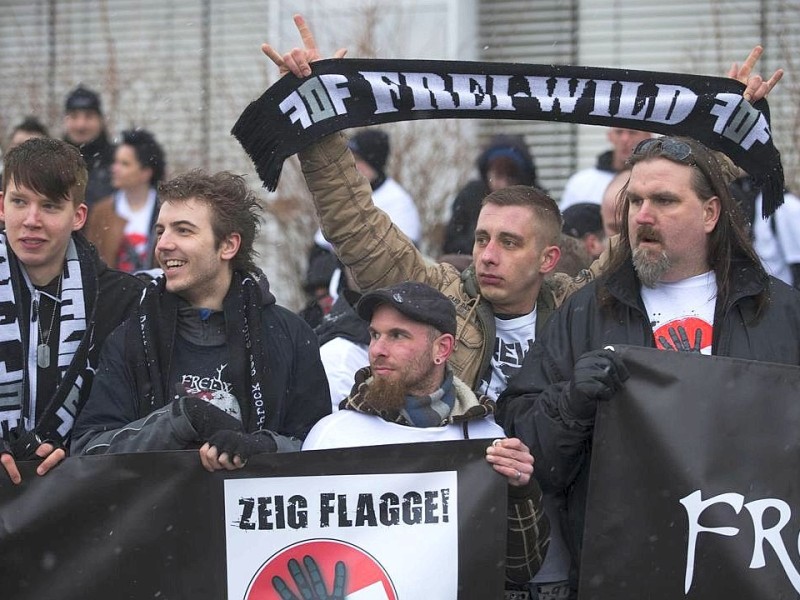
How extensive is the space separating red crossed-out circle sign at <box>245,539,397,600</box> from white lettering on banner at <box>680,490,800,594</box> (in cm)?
95

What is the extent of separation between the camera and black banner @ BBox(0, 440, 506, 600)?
15.4ft

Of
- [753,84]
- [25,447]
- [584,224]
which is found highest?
[753,84]

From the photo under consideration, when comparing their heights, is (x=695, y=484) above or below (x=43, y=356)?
below

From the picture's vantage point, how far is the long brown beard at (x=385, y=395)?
16.2 ft

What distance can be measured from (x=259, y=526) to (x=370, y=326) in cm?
86

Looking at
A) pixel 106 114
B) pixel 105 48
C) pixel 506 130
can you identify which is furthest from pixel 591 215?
pixel 105 48

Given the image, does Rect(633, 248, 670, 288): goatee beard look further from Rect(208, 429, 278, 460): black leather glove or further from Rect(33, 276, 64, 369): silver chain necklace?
Rect(33, 276, 64, 369): silver chain necklace

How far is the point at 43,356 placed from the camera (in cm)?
523

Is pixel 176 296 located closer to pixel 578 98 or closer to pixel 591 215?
pixel 578 98

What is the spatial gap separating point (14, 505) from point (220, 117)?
336 inches

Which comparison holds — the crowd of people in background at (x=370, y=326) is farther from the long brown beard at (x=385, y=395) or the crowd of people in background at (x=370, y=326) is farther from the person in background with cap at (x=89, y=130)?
the person in background with cap at (x=89, y=130)

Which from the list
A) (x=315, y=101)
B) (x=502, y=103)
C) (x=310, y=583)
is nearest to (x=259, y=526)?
(x=310, y=583)

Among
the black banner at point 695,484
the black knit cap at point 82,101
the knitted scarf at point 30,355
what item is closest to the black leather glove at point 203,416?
the knitted scarf at point 30,355

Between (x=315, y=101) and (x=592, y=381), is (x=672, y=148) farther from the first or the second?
(x=315, y=101)
